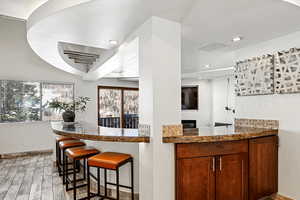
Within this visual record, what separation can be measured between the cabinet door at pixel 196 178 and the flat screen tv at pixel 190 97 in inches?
178

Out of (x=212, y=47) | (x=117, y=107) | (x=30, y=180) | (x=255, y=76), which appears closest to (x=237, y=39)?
(x=212, y=47)

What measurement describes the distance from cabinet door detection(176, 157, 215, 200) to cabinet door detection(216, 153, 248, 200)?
0.09 m

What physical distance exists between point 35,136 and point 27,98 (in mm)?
1083

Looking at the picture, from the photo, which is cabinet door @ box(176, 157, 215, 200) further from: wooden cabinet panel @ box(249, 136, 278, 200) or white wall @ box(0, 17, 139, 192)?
white wall @ box(0, 17, 139, 192)

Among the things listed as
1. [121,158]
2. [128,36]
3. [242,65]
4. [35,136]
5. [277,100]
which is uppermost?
[128,36]

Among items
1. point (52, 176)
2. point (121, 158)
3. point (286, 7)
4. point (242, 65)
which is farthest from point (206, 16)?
point (52, 176)

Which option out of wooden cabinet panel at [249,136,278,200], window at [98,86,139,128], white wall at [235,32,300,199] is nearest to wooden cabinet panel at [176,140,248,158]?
wooden cabinet panel at [249,136,278,200]

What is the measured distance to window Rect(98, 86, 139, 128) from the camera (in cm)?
659

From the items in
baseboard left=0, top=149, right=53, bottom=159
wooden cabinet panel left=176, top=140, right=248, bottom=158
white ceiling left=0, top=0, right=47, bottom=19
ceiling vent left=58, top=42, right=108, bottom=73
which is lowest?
baseboard left=0, top=149, right=53, bottom=159

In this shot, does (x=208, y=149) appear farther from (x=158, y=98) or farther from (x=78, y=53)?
(x=78, y=53)

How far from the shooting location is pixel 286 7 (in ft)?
5.76

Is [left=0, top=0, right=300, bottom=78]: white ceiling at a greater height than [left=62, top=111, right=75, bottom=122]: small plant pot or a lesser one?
greater

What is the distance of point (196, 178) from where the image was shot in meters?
2.02

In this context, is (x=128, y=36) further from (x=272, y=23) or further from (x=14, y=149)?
(x=14, y=149)
